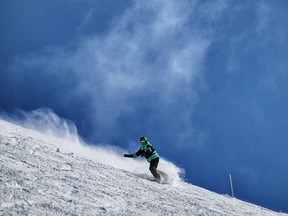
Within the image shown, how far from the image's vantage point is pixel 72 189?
8.81 meters

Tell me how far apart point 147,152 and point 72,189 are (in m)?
6.20

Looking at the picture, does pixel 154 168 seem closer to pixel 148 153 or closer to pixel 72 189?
pixel 148 153

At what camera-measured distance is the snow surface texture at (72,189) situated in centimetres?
721

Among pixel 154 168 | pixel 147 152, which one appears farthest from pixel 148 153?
pixel 154 168

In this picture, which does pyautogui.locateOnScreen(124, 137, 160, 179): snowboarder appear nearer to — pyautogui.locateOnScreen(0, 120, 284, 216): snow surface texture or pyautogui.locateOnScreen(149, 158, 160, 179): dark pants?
pyautogui.locateOnScreen(149, 158, 160, 179): dark pants

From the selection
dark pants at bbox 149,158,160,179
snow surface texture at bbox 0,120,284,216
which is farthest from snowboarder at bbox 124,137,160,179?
snow surface texture at bbox 0,120,284,216

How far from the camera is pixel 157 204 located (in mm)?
9820

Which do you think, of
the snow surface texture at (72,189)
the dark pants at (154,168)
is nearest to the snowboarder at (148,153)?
the dark pants at (154,168)

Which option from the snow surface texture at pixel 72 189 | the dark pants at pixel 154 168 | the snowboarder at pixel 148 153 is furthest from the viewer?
the snowboarder at pixel 148 153

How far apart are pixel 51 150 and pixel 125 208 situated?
5.83m

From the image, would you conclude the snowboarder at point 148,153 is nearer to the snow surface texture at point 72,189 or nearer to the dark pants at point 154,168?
the dark pants at point 154,168

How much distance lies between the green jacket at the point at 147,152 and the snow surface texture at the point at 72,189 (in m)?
0.83

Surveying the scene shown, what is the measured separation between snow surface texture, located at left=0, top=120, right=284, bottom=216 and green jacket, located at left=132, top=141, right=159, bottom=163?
32.7 inches

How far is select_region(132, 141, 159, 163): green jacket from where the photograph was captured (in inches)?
574
